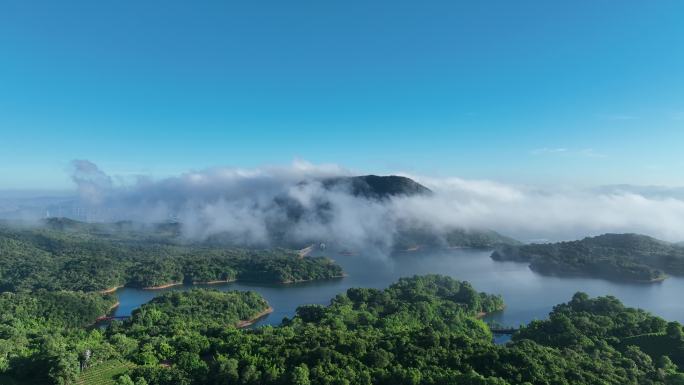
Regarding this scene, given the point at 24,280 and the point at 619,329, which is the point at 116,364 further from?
the point at 24,280

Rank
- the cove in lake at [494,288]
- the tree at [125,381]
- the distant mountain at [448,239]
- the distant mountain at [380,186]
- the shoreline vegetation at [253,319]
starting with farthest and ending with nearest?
the distant mountain at [380,186]
the distant mountain at [448,239]
the cove in lake at [494,288]
the shoreline vegetation at [253,319]
the tree at [125,381]

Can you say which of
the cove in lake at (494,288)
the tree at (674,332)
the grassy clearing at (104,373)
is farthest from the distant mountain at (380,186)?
the grassy clearing at (104,373)

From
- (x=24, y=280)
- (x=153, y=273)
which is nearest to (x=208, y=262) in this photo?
(x=153, y=273)

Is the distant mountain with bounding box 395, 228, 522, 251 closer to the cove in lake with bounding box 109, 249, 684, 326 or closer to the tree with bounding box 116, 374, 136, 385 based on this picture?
the cove in lake with bounding box 109, 249, 684, 326

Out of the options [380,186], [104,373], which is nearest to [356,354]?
[104,373]

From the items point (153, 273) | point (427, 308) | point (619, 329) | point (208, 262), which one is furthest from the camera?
point (208, 262)

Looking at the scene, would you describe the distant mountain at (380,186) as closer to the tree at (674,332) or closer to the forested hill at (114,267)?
the forested hill at (114,267)
